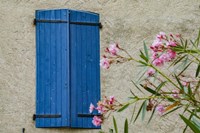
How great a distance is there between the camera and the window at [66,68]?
9.33 meters

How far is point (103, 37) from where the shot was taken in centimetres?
982

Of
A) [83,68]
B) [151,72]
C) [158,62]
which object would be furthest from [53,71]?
[158,62]

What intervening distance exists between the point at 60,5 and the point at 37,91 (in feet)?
4.35

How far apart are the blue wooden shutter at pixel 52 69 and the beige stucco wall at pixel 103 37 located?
0.36 feet

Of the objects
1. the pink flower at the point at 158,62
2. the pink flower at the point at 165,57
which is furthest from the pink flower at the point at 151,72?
the pink flower at the point at 165,57

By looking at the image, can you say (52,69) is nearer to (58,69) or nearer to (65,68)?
(58,69)

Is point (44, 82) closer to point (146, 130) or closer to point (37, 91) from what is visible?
point (37, 91)

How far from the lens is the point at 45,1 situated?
9.84m

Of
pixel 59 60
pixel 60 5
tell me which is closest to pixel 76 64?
pixel 59 60

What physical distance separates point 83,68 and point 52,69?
0.43m

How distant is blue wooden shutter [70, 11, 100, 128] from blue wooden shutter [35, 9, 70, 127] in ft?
0.33

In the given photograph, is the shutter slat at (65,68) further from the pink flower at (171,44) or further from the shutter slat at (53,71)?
the pink flower at (171,44)

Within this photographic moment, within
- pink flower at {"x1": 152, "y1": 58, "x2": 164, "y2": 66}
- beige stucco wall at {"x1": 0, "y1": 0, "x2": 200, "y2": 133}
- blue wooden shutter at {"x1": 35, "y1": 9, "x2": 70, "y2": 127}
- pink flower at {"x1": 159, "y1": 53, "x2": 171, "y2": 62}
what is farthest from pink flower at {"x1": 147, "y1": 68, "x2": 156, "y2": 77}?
beige stucco wall at {"x1": 0, "y1": 0, "x2": 200, "y2": 133}

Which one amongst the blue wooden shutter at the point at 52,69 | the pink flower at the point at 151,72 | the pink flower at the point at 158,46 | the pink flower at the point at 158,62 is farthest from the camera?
the blue wooden shutter at the point at 52,69
